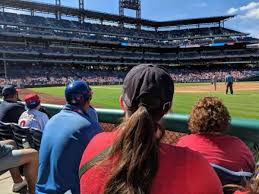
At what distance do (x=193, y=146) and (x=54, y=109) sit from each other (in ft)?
18.9

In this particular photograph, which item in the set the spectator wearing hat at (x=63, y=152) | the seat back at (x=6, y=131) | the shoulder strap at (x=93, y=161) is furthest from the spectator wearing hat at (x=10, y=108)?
the shoulder strap at (x=93, y=161)

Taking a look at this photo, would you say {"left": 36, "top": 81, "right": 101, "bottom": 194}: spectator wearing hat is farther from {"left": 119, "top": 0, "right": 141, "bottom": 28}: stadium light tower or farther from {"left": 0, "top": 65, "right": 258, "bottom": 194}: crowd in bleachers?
{"left": 119, "top": 0, "right": 141, "bottom": 28}: stadium light tower

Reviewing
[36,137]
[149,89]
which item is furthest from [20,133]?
[149,89]

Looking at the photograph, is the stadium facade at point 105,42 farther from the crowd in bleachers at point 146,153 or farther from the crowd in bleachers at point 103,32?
the crowd in bleachers at point 146,153

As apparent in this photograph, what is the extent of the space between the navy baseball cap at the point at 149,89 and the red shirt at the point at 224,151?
1.21 m

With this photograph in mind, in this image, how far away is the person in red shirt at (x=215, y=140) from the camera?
3.18m

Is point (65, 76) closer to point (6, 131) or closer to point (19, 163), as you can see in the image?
point (6, 131)

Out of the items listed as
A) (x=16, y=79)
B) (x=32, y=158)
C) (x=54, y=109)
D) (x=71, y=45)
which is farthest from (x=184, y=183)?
(x=71, y=45)

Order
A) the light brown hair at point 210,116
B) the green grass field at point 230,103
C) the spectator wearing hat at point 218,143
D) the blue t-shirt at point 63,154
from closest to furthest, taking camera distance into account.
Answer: the spectator wearing hat at point 218,143
the light brown hair at point 210,116
the blue t-shirt at point 63,154
the green grass field at point 230,103

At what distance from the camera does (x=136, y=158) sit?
1.90 meters

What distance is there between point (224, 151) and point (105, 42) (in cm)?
8965

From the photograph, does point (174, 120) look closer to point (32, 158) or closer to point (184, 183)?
point (32, 158)

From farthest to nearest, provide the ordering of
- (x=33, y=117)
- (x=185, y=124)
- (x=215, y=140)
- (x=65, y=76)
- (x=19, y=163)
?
(x=65, y=76) < (x=33, y=117) < (x=19, y=163) < (x=185, y=124) < (x=215, y=140)

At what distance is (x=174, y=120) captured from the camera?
5.19 metres
